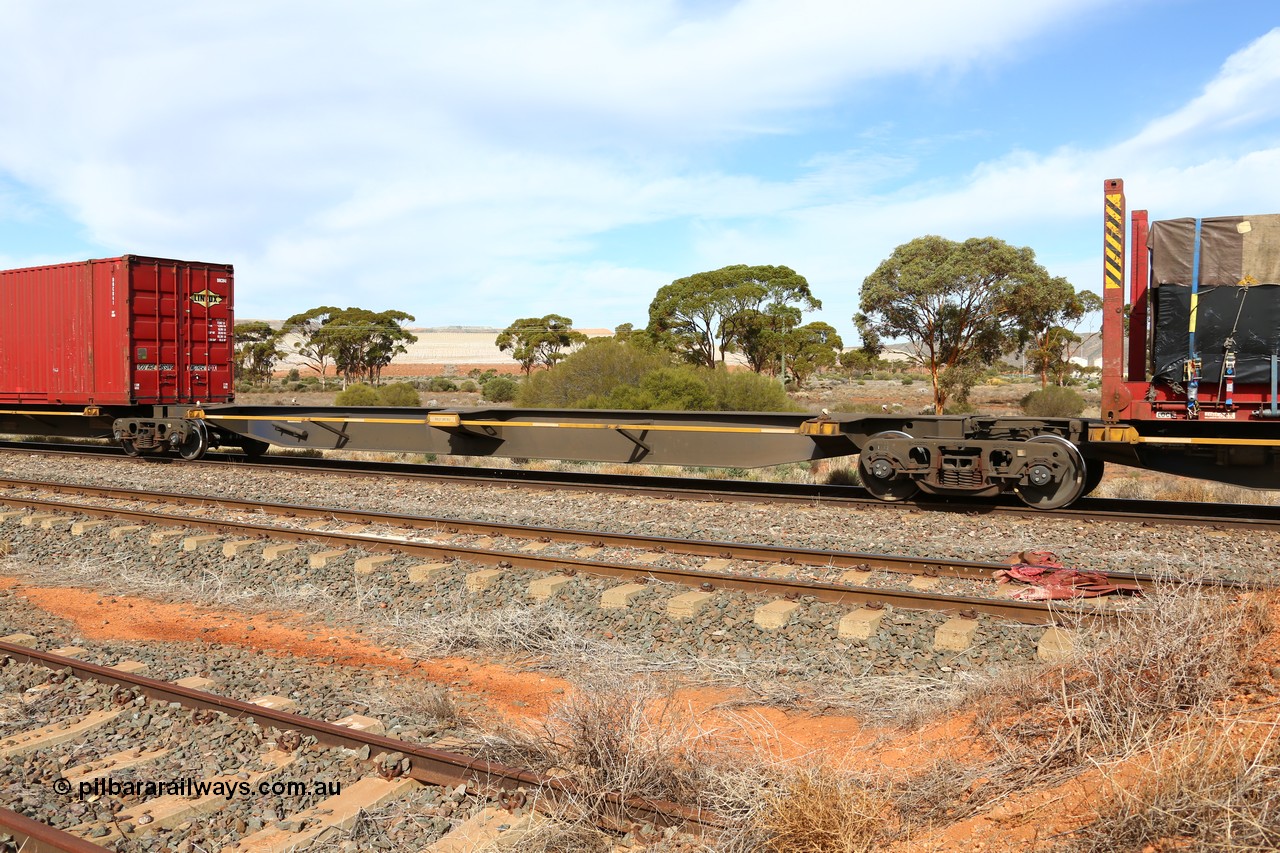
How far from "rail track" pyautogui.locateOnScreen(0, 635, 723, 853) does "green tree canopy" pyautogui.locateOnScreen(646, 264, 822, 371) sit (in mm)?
35552

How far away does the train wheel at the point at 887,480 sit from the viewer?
34.3 ft

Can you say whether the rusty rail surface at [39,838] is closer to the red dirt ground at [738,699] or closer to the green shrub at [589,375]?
the red dirt ground at [738,699]

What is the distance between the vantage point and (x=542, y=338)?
6594cm

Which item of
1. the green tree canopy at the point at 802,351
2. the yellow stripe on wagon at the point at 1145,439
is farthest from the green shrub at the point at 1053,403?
the yellow stripe on wagon at the point at 1145,439

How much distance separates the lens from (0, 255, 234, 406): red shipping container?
16.5 metres

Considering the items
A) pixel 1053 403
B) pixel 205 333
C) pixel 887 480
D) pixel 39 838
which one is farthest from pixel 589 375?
pixel 39 838

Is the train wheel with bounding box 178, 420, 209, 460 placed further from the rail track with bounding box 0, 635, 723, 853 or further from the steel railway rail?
the rail track with bounding box 0, 635, 723, 853

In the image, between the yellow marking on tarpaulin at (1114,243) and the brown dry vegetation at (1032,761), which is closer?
the brown dry vegetation at (1032,761)

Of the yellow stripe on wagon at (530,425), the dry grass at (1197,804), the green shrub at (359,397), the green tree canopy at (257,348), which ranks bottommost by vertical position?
the dry grass at (1197,804)

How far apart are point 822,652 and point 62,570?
771cm

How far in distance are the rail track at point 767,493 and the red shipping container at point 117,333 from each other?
1.64 meters

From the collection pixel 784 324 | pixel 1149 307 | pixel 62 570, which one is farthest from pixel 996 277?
pixel 62 570

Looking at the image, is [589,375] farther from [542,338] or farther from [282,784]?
[542,338]

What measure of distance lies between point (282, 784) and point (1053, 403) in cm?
3012
